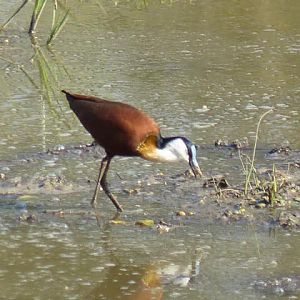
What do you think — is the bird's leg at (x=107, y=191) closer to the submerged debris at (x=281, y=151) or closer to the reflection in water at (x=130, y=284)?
the reflection in water at (x=130, y=284)

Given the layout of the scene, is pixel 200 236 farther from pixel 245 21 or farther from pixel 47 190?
pixel 245 21

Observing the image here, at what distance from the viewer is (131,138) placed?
6.00m

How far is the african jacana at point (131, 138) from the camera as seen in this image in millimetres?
6004

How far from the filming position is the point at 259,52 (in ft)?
33.9

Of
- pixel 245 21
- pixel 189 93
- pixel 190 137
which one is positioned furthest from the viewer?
pixel 245 21

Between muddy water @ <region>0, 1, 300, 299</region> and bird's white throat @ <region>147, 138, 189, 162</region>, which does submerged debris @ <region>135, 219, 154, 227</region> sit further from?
bird's white throat @ <region>147, 138, 189, 162</region>

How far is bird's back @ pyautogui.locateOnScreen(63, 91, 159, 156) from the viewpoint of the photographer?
6004 mm

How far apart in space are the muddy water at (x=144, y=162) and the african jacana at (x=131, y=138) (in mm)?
252

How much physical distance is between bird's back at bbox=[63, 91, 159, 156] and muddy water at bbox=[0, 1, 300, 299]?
33cm

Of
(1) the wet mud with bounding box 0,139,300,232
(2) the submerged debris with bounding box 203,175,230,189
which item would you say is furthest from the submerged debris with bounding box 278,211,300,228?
(2) the submerged debris with bounding box 203,175,230,189

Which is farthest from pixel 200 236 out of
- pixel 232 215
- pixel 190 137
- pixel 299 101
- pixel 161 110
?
pixel 299 101

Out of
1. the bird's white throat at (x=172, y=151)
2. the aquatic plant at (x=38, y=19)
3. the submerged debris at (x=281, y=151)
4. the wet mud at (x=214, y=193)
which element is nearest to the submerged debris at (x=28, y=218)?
the wet mud at (x=214, y=193)

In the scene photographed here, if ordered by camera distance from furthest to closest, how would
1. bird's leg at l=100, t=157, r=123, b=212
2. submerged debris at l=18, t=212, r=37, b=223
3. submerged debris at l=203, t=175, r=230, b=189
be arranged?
submerged debris at l=203, t=175, r=230, b=189
bird's leg at l=100, t=157, r=123, b=212
submerged debris at l=18, t=212, r=37, b=223

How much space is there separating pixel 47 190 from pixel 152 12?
19.5 feet
